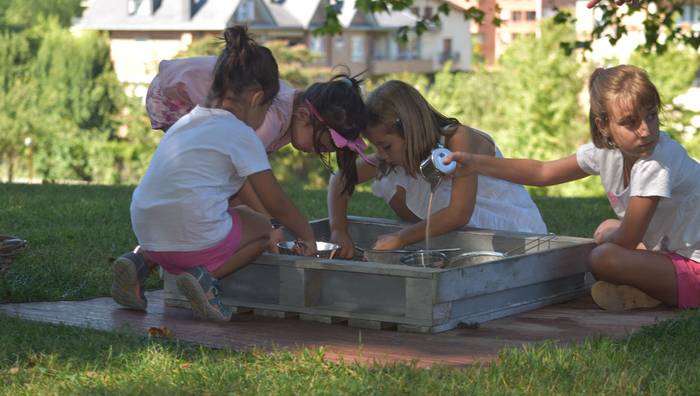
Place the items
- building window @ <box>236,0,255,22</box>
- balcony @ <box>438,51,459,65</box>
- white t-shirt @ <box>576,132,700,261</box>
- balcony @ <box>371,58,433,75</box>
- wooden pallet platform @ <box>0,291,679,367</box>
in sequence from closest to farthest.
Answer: wooden pallet platform @ <box>0,291,679,367</box> < white t-shirt @ <box>576,132,700,261</box> < building window @ <box>236,0,255,22</box> < balcony @ <box>371,58,433,75</box> < balcony @ <box>438,51,459,65</box>

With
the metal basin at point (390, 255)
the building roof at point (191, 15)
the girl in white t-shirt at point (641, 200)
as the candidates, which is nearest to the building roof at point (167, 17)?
the building roof at point (191, 15)

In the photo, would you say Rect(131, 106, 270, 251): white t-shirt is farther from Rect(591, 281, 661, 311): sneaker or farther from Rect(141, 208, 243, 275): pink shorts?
Rect(591, 281, 661, 311): sneaker

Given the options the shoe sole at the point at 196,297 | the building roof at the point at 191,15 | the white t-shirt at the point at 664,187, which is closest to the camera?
the shoe sole at the point at 196,297

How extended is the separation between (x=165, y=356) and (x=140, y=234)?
1062 mm

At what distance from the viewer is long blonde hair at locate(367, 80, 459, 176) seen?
5539 millimetres

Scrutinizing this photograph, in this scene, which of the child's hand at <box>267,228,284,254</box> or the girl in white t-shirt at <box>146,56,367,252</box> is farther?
the girl in white t-shirt at <box>146,56,367,252</box>

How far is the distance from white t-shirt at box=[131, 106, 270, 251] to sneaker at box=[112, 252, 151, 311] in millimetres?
137

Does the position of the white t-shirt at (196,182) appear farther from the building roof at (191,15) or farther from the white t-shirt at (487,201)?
the building roof at (191,15)

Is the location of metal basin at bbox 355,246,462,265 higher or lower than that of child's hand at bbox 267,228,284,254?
lower

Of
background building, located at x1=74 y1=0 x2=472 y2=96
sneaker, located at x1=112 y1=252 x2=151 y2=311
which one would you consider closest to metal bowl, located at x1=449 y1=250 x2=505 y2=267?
sneaker, located at x1=112 y1=252 x2=151 y2=311

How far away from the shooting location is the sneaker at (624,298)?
5.09m

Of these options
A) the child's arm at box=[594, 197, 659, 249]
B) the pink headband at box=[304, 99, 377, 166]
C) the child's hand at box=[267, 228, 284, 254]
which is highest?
the pink headband at box=[304, 99, 377, 166]

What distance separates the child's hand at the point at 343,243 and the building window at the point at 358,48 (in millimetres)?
58482

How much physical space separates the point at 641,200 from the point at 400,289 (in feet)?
3.60
